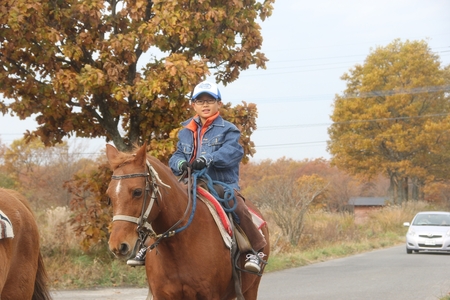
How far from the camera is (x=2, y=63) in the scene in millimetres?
13859

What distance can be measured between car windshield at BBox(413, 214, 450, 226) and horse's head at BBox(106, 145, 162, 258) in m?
22.2

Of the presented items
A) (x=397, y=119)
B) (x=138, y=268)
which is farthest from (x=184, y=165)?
(x=397, y=119)

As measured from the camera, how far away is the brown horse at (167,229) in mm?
5316

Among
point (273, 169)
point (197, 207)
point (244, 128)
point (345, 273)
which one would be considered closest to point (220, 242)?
point (197, 207)

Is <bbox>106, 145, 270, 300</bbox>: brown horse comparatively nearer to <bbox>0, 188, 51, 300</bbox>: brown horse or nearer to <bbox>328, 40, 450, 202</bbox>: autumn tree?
<bbox>0, 188, 51, 300</bbox>: brown horse

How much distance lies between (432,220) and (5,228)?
23147mm

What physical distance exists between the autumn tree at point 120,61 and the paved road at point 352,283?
9.38 feet

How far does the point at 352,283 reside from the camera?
1470 cm

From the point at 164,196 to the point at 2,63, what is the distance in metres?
9.11

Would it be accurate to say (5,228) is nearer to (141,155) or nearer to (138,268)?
(141,155)

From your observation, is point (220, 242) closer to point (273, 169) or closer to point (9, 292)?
point (9, 292)

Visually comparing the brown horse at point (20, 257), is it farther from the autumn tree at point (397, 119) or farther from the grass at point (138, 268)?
the autumn tree at point (397, 119)

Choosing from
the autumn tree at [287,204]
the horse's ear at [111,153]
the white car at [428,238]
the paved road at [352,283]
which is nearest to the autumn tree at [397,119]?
the white car at [428,238]

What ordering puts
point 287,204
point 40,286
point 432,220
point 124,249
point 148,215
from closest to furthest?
1. point 124,249
2. point 148,215
3. point 40,286
4. point 287,204
5. point 432,220
